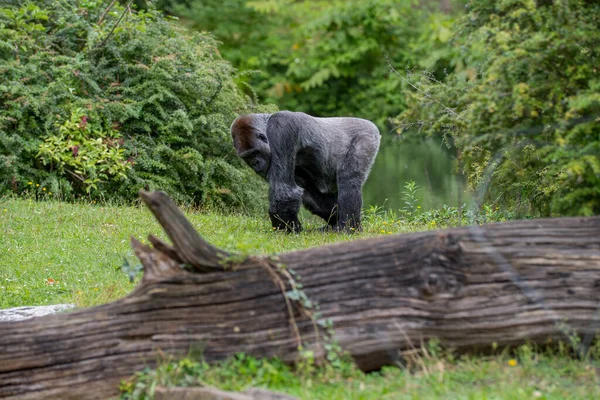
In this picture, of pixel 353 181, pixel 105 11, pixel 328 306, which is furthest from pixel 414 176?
pixel 328 306

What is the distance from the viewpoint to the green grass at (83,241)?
6457mm

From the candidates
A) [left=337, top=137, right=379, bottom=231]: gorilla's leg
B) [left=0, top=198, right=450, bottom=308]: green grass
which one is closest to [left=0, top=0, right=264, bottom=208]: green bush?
[left=0, top=198, right=450, bottom=308]: green grass

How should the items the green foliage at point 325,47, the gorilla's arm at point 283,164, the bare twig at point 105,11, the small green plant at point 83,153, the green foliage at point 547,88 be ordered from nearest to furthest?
the green foliage at point 547,88
the gorilla's arm at point 283,164
the bare twig at point 105,11
the small green plant at point 83,153
the green foliage at point 325,47

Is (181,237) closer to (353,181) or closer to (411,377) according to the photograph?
(411,377)

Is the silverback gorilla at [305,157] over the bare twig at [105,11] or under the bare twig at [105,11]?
under

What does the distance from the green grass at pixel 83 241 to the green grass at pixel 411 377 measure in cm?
82

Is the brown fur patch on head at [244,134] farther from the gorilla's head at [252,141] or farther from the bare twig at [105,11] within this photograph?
the bare twig at [105,11]

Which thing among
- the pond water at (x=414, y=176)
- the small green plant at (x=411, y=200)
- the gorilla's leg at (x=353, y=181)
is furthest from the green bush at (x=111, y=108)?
the gorilla's leg at (x=353, y=181)

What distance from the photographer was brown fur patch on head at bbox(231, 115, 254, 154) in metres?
8.32

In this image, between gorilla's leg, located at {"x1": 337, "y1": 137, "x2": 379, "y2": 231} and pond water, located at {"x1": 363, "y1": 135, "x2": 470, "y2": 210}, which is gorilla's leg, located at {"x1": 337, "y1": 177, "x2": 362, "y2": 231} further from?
pond water, located at {"x1": 363, "y1": 135, "x2": 470, "y2": 210}

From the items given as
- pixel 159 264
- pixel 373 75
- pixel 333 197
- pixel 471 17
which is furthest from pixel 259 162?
pixel 373 75

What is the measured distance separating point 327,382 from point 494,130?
207 cm

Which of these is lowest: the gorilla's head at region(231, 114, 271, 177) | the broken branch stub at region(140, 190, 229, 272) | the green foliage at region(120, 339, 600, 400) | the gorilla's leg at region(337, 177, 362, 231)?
the gorilla's leg at region(337, 177, 362, 231)

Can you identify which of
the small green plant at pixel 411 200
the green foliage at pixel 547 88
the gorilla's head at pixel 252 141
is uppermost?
the green foliage at pixel 547 88
